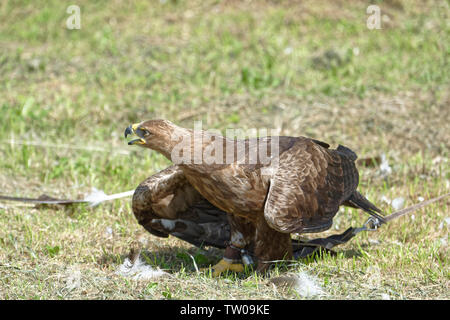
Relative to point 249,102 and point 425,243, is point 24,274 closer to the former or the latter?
point 425,243

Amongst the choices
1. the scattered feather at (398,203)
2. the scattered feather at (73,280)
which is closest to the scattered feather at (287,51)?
the scattered feather at (398,203)

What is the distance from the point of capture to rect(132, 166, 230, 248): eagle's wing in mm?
4633

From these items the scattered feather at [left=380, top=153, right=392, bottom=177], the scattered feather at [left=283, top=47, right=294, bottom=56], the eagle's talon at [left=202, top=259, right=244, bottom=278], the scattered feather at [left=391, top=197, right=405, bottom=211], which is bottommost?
the eagle's talon at [left=202, top=259, right=244, bottom=278]

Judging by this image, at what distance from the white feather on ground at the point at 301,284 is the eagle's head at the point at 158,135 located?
1057mm

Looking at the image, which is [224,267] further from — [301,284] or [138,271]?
[301,284]

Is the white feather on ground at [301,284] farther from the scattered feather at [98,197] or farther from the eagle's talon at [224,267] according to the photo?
the scattered feather at [98,197]

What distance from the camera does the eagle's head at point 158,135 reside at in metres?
4.09

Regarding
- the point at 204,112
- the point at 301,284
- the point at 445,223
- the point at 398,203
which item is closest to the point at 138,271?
the point at 301,284

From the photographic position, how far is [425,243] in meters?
5.07

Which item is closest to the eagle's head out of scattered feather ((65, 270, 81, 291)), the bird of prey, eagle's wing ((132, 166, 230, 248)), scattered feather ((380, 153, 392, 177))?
the bird of prey

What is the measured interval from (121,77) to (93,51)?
112 centimetres

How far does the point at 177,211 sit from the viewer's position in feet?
15.8

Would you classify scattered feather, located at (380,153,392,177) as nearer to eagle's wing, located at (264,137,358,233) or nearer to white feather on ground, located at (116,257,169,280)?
eagle's wing, located at (264,137,358,233)

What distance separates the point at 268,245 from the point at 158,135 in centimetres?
108
